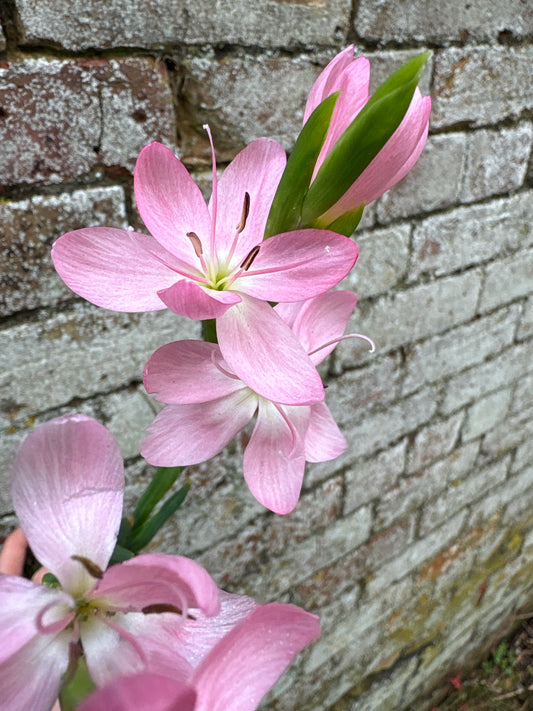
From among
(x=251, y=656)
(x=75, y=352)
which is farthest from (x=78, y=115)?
(x=251, y=656)

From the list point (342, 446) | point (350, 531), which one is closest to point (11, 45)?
point (342, 446)

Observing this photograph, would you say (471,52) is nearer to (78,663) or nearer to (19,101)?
(19,101)

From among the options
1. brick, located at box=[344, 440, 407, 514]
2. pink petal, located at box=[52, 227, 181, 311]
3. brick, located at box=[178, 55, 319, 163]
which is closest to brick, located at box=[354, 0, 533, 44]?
brick, located at box=[178, 55, 319, 163]

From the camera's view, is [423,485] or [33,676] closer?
[33,676]

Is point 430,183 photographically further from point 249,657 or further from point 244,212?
point 249,657

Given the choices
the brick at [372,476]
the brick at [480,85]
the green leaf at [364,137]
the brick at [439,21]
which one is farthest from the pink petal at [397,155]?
the brick at [372,476]

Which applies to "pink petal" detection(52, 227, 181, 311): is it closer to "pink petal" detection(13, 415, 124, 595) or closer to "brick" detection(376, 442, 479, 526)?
"pink petal" detection(13, 415, 124, 595)

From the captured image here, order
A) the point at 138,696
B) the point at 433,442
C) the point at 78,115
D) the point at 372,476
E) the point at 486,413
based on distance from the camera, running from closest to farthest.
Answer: the point at 138,696, the point at 78,115, the point at 372,476, the point at 433,442, the point at 486,413
